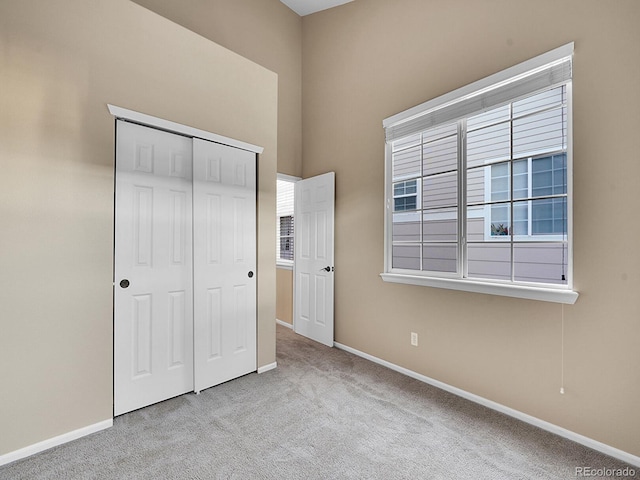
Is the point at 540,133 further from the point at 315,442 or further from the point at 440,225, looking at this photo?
the point at 315,442

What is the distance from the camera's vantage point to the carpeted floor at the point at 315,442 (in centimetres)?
174

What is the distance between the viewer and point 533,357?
2191 millimetres

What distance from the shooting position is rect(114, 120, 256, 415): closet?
2.25 m

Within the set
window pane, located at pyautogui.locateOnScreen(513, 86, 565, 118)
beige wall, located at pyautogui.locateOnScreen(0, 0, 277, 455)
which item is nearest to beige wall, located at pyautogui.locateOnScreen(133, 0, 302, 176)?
beige wall, located at pyautogui.locateOnScreen(0, 0, 277, 455)

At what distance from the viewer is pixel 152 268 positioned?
236cm

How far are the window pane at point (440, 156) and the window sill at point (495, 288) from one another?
98 cm

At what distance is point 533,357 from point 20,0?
396 cm

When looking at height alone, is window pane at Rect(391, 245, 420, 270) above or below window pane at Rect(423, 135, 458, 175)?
below

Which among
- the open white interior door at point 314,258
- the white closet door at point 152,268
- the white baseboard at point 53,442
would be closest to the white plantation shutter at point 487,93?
the open white interior door at point 314,258

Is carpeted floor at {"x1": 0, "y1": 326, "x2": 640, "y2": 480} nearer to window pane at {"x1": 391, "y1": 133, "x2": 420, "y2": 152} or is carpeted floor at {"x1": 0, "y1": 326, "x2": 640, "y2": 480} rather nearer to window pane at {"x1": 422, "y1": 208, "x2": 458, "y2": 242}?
window pane at {"x1": 422, "y1": 208, "x2": 458, "y2": 242}

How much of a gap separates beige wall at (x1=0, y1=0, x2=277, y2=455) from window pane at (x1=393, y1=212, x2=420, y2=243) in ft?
7.42

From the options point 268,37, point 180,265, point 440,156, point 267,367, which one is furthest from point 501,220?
point 268,37

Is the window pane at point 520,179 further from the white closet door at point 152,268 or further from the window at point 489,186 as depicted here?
the white closet door at point 152,268

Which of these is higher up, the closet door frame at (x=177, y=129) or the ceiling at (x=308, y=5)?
the ceiling at (x=308, y=5)
